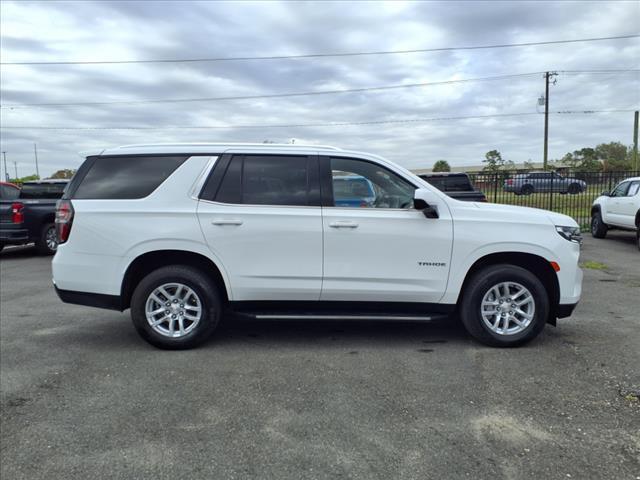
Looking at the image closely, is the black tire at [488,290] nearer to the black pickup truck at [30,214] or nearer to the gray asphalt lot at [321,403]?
the gray asphalt lot at [321,403]

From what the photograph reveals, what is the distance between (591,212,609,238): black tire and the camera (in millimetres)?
14219

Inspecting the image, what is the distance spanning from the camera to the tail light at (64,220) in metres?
4.88

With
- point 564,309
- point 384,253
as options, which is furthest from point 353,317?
point 564,309

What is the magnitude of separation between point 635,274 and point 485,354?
5776 mm

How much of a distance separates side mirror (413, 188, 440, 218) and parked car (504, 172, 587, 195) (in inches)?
504

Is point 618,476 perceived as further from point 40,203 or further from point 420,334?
point 40,203

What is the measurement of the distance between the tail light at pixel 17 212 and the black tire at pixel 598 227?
48.0 ft

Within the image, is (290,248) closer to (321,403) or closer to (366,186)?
(366,186)

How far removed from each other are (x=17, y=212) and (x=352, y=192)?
978 centimetres

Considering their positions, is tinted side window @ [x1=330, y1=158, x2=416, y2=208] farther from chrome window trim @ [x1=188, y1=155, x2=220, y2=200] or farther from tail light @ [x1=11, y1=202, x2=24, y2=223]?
tail light @ [x1=11, y1=202, x2=24, y2=223]

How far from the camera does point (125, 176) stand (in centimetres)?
500

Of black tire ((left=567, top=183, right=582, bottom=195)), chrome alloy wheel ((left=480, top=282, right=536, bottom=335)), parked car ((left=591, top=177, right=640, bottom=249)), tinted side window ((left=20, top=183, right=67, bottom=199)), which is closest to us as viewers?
chrome alloy wheel ((left=480, top=282, right=536, bottom=335))

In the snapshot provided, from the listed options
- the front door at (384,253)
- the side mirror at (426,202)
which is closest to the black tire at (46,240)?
the front door at (384,253)

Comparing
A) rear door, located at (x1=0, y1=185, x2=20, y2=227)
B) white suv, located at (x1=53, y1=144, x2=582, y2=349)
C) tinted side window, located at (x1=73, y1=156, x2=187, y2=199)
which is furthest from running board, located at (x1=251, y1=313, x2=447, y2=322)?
rear door, located at (x1=0, y1=185, x2=20, y2=227)
